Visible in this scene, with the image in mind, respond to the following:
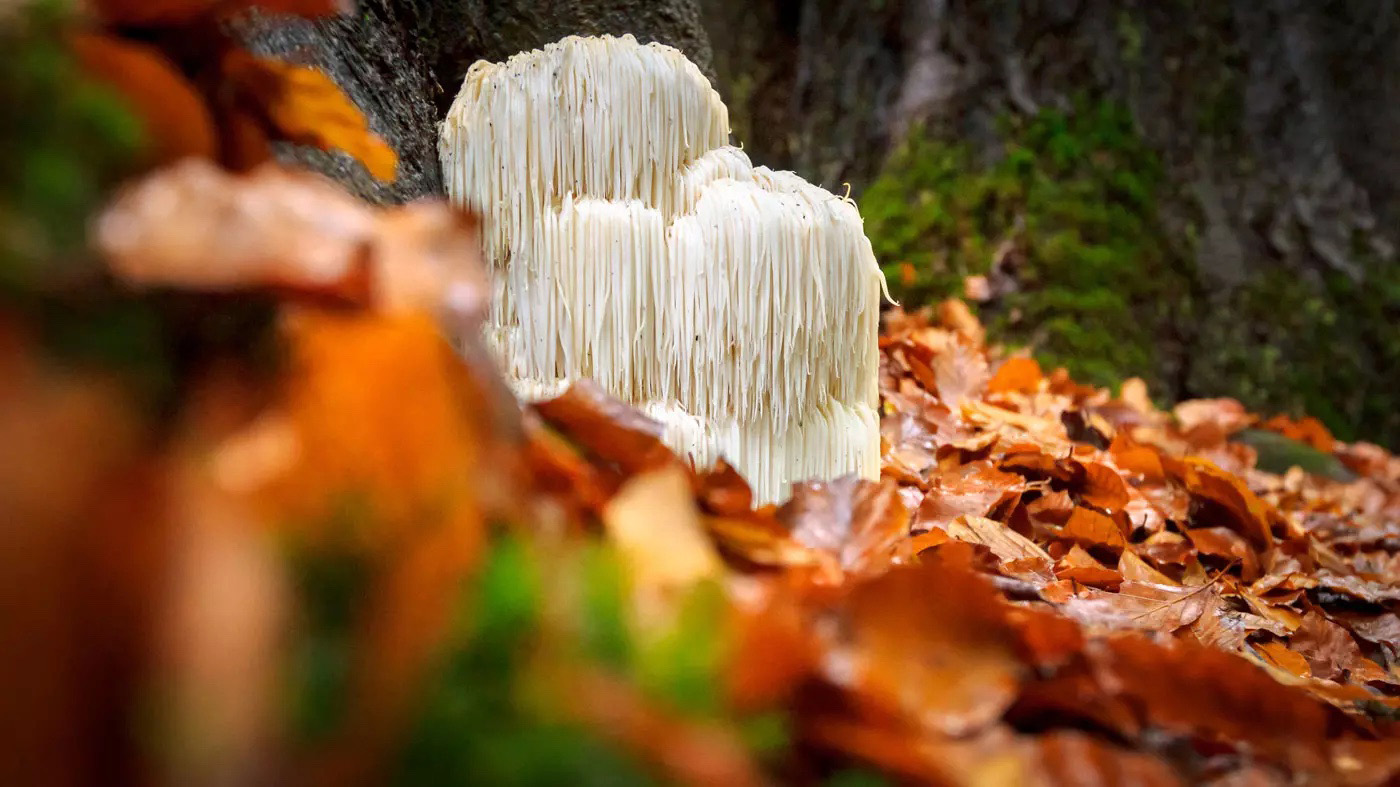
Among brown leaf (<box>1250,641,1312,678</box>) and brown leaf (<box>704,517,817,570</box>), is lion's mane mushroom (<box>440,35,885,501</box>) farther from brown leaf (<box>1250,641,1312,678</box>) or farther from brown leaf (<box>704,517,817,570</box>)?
brown leaf (<box>1250,641,1312,678</box>)

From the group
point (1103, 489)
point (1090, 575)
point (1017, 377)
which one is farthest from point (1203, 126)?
point (1090, 575)

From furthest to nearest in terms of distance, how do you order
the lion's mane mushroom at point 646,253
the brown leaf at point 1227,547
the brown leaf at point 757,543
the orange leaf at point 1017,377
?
the orange leaf at point 1017,377 → the brown leaf at point 1227,547 → the lion's mane mushroom at point 646,253 → the brown leaf at point 757,543

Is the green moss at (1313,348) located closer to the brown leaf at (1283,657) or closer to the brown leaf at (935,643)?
the brown leaf at (1283,657)

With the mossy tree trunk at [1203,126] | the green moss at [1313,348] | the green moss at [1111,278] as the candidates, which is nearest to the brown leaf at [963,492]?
the green moss at [1111,278]

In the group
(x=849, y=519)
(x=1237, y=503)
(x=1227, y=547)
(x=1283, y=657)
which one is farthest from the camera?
(x=1237, y=503)

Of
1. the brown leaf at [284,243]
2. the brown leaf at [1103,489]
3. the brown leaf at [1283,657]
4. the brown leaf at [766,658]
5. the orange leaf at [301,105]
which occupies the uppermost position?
the orange leaf at [301,105]

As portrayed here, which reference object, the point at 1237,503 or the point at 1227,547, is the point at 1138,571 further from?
the point at 1237,503

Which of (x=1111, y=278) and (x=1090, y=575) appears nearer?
(x=1090, y=575)
